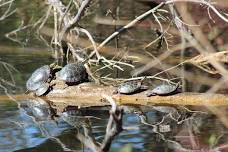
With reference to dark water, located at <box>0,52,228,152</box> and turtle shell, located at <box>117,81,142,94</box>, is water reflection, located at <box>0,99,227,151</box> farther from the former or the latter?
turtle shell, located at <box>117,81,142,94</box>

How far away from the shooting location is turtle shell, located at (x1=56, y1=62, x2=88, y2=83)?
684cm

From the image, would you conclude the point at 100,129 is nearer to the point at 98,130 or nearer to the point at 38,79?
the point at 98,130

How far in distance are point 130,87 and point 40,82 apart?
3.55 feet

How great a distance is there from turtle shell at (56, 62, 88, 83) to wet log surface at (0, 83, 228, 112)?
0.11m

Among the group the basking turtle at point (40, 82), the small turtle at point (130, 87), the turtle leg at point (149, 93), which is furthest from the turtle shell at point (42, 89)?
the turtle leg at point (149, 93)

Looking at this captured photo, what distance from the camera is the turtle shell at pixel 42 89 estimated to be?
Result: 693 cm

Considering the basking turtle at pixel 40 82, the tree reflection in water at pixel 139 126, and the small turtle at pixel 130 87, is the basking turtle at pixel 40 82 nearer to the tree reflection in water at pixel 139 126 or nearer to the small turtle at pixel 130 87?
the tree reflection in water at pixel 139 126

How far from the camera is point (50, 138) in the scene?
541cm

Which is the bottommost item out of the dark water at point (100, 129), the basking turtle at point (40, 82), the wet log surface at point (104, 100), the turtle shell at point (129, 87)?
the dark water at point (100, 129)

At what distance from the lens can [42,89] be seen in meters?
6.95

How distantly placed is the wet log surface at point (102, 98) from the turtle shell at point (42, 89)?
0.08 metres

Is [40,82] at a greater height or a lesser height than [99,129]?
greater

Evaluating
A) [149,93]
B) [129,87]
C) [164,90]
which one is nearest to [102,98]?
[129,87]

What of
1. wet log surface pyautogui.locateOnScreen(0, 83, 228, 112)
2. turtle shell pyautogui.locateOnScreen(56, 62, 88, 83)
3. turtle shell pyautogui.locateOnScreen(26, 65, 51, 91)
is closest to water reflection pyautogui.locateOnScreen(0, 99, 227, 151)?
wet log surface pyautogui.locateOnScreen(0, 83, 228, 112)
